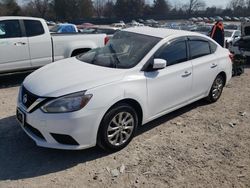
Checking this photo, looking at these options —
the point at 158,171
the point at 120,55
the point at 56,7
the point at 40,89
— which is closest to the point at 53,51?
the point at 120,55

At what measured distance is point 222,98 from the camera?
6.55 m

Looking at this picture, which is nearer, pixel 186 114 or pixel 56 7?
pixel 186 114

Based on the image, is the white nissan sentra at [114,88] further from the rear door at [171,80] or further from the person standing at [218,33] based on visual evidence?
the person standing at [218,33]

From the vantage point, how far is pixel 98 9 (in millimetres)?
93750

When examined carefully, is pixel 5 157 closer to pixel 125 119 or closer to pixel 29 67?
pixel 125 119

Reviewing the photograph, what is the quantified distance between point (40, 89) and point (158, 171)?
185 cm

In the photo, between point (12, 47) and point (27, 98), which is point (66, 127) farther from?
point (12, 47)

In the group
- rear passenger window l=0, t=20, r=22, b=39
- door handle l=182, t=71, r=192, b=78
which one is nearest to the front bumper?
door handle l=182, t=71, r=192, b=78

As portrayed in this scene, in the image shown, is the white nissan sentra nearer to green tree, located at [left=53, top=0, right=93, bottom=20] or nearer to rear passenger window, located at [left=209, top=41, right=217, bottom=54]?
rear passenger window, located at [left=209, top=41, right=217, bottom=54]

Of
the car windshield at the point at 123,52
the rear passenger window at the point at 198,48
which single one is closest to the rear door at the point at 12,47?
the car windshield at the point at 123,52

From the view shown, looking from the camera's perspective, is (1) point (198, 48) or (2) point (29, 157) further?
(1) point (198, 48)

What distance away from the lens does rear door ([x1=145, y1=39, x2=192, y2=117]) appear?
4406 mm

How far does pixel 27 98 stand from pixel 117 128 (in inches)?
49.8

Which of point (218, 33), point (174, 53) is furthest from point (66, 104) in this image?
point (218, 33)
